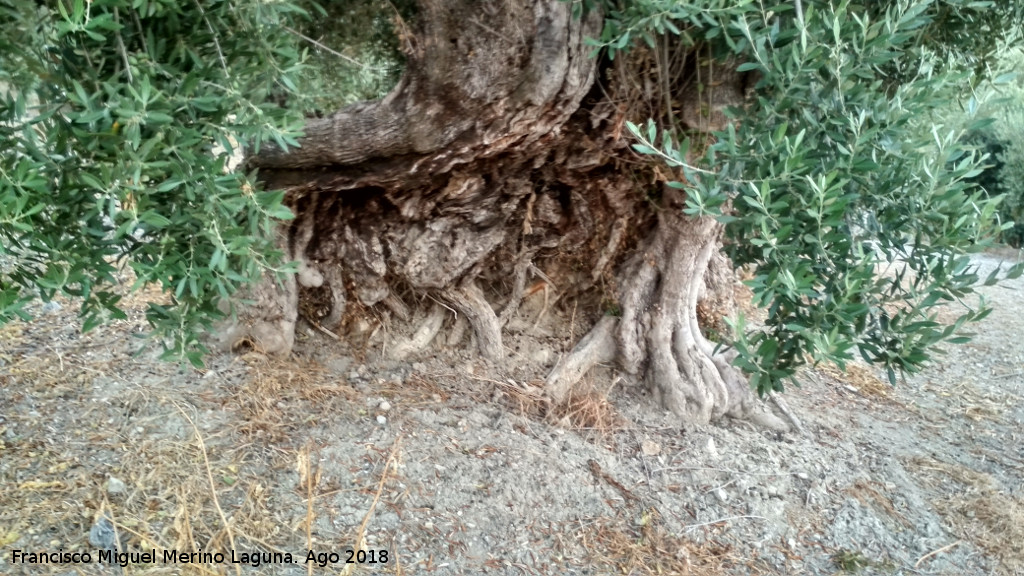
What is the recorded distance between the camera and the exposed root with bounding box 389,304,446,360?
4070 mm

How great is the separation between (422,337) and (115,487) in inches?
67.6

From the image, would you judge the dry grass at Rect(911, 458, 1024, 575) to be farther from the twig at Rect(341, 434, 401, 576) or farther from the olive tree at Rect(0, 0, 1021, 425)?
the twig at Rect(341, 434, 401, 576)

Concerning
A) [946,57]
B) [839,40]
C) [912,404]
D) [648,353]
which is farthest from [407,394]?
[912,404]

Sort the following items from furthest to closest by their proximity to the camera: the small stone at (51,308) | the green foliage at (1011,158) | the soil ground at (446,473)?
the green foliage at (1011,158), the small stone at (51,308), the soil ground at (446,473)

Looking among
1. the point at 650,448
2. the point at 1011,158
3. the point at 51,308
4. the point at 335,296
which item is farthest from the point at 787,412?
the point at 1011,158

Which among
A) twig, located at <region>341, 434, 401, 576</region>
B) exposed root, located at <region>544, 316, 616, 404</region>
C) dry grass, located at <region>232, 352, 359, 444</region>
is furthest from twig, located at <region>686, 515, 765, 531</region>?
dry grass, located at <region>232, 352, 359, 444</region>

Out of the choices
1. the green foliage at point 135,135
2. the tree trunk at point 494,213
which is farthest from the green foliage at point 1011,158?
the green foliage at point 135,135

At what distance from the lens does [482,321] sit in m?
4.06

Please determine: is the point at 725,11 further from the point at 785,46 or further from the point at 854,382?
the point at 854,382

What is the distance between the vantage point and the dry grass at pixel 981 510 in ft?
10.6

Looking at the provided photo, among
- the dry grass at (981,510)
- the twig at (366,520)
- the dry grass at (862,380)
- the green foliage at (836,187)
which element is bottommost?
the twig at (366,520)

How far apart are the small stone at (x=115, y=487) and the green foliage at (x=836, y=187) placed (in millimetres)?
2380

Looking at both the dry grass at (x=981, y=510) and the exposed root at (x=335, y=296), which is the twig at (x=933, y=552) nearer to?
the dry grass at (x=981, y=510)

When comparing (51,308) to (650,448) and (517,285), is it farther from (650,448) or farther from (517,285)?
(650,448)
